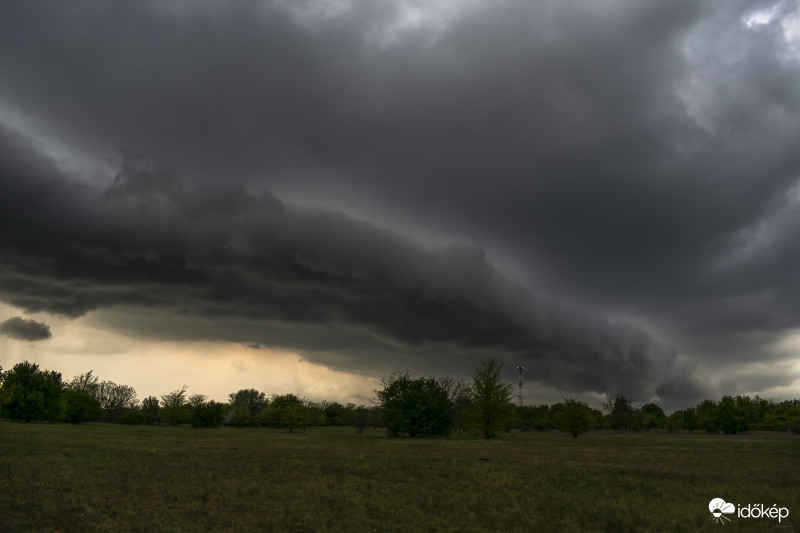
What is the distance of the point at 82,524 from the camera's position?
1770 centimetres

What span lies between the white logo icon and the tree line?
6329cm

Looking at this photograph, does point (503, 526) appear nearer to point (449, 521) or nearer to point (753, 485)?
point (449, 521)

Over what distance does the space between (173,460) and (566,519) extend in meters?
28.1

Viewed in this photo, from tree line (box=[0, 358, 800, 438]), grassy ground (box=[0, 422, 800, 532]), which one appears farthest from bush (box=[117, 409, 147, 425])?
grassy ground (box=[0, 422, 800, 532])

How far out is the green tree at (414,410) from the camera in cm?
8531

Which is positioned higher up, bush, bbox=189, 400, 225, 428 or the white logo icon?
the white logo icon

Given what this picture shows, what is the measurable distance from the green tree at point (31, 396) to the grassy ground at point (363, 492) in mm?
75461

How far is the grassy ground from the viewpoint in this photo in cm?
1920

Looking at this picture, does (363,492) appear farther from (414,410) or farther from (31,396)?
(31,396)

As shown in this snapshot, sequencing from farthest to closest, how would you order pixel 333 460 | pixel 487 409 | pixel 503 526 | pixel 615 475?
A: pixel 487 409 → pixel 333 460 → pixel 615 475 → pixel 503 526

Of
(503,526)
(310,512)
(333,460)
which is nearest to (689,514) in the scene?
(503,526)

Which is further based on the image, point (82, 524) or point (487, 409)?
point (487, 409)

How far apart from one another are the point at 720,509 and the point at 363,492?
56.0 feet

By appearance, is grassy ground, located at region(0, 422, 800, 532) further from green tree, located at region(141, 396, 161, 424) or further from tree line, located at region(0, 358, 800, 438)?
green tree, located at region(141, 396, 161, 424)
